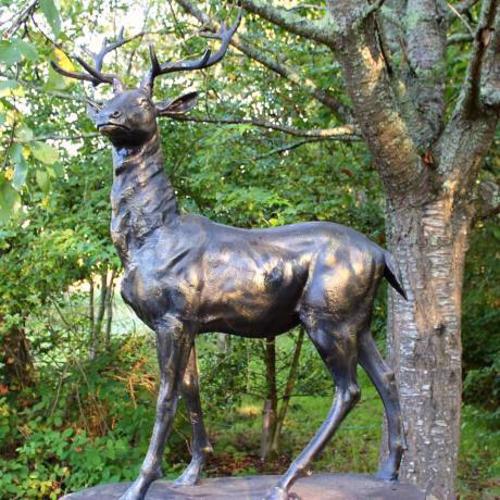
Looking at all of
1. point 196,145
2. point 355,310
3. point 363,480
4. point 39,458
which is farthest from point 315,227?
point 39,458

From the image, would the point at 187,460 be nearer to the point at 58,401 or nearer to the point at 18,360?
the point at 58,401

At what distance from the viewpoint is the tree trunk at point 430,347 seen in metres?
4.28

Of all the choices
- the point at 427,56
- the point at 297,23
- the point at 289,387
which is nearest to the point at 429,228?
the point at 427,56

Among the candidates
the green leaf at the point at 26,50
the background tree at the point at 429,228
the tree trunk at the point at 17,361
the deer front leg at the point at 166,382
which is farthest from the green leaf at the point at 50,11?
the tree trunk at the point at 17,361

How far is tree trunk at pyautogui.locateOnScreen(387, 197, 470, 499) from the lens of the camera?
4.28 m

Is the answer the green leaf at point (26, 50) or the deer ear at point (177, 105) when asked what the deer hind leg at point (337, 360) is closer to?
the deer ear at point (177, 105)

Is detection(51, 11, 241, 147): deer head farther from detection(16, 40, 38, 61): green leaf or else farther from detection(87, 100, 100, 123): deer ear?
detection(16, 40, 38, 61): green leaf

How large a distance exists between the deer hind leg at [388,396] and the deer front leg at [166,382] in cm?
72

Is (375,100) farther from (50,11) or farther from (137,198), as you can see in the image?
(50,11)

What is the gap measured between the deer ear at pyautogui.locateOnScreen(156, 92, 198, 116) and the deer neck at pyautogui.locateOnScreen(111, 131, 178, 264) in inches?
4.8

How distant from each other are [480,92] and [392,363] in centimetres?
179

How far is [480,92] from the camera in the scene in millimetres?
4129

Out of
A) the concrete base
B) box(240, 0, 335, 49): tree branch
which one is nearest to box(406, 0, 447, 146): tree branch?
box(240, 0, 335, 49): tree branch

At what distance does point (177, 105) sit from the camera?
2760mm
